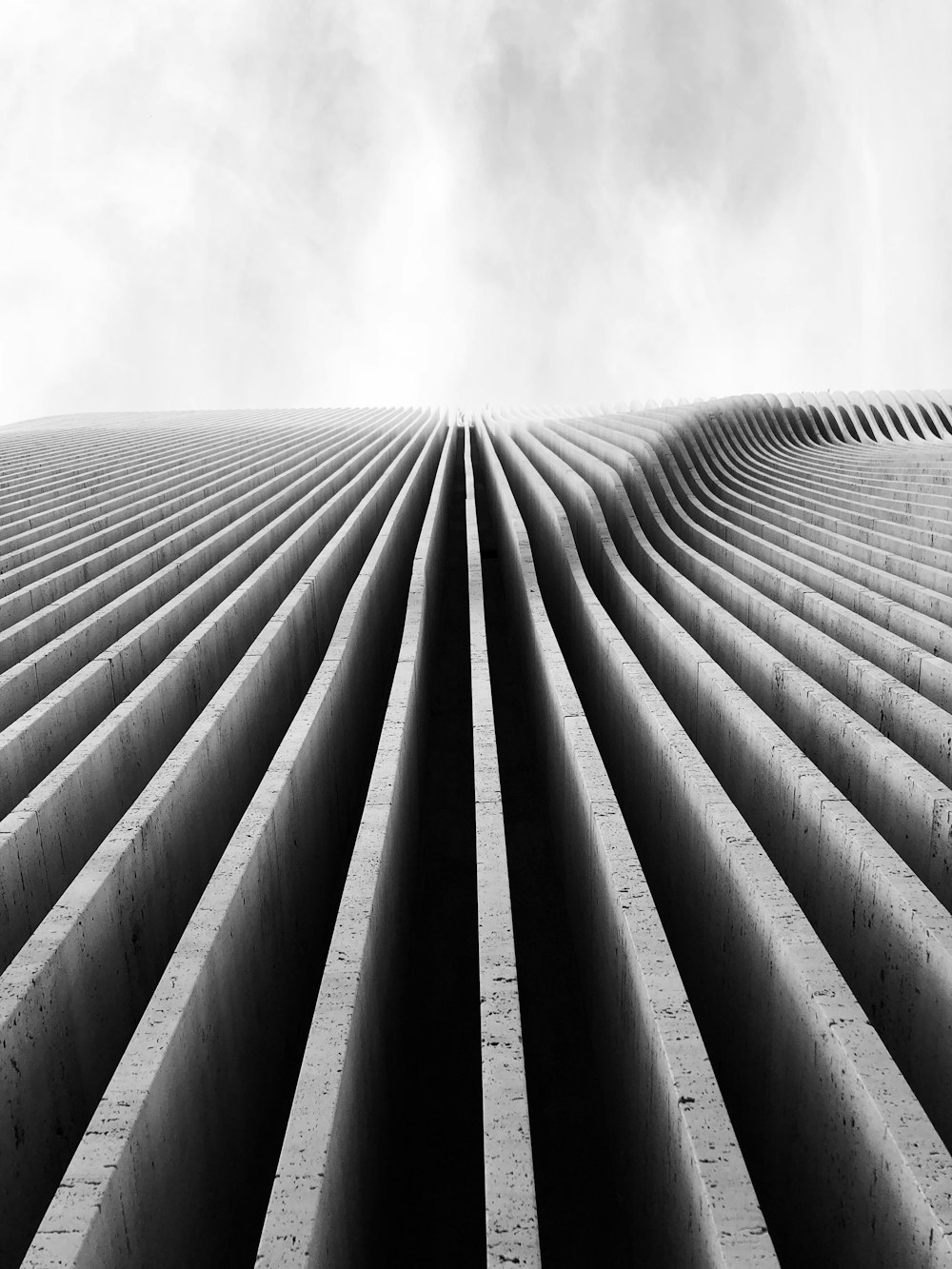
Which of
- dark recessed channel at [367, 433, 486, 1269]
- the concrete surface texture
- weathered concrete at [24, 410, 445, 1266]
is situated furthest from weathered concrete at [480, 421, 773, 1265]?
weathered concrete at [24, 410, 445, 1266]

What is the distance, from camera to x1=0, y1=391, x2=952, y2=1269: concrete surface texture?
1.54m

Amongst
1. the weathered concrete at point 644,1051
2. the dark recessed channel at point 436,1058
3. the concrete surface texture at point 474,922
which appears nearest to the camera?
the weathered concrete at point 644,1051

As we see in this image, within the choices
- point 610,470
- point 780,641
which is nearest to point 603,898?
point 780,641

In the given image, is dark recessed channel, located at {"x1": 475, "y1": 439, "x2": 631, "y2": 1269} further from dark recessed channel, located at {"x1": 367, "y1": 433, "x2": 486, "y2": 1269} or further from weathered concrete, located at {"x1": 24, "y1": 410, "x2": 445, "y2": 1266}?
weathered concrete, located at {"x1": 24, "y1": 410, "x2": 445, "y2": 1266}

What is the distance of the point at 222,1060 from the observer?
6.27ft

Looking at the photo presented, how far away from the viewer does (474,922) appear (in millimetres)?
3012

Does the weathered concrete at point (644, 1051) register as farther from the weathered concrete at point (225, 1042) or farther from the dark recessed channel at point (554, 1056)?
the weathered concrete at point (225, 1042)

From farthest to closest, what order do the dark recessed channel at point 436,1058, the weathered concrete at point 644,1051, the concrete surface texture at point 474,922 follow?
the dark recessed channel at point 436,1058 < the concrete surface texture at point 474,922 < the weathered concrete at point 644,1051

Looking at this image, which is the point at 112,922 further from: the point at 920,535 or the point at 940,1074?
the point at 920,535

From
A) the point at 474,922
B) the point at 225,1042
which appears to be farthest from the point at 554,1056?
the point at 225,1042

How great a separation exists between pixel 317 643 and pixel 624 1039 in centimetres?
282

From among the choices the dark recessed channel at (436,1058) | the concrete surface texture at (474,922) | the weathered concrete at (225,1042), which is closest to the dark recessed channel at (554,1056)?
the concrete surface texture at (474,922)

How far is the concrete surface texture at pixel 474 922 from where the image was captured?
1538mm

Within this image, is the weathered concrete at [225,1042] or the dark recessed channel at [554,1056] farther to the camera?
the dark recessed channel at [554,1056]
